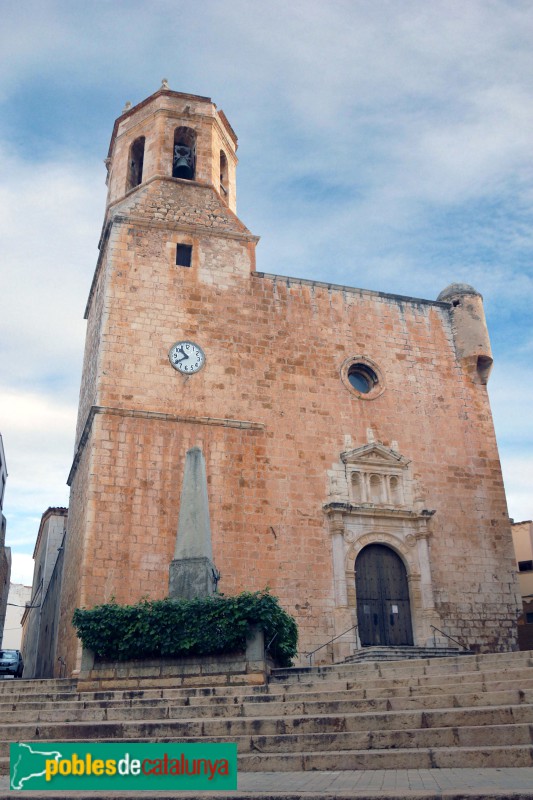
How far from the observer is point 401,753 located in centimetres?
668

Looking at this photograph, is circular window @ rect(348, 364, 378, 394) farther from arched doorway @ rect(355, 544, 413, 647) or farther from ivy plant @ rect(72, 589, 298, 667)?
ivy plant @ rect(72, 589, 298, 667)

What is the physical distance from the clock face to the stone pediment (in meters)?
4.23

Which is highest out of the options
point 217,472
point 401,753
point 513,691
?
point 217,472

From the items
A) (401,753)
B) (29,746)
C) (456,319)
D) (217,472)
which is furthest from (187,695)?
(456,319)

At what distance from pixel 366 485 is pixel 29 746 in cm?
1341

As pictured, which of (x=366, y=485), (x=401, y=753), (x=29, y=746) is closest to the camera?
(x=29, y=746)

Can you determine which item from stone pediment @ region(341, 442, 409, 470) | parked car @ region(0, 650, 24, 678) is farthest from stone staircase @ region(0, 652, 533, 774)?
parked car @ region(0, 650, 24, 678)

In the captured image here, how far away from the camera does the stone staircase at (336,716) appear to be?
Result: 683cm

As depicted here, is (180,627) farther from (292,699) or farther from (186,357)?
(186,357)

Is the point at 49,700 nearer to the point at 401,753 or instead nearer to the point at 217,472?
the point at 401,753

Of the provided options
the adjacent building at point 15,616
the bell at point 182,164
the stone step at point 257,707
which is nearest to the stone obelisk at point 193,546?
the stone step at point 257,707

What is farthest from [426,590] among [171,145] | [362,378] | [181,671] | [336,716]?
[171,145]

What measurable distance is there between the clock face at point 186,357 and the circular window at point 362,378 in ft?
12.5

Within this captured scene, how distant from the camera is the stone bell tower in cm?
1562
